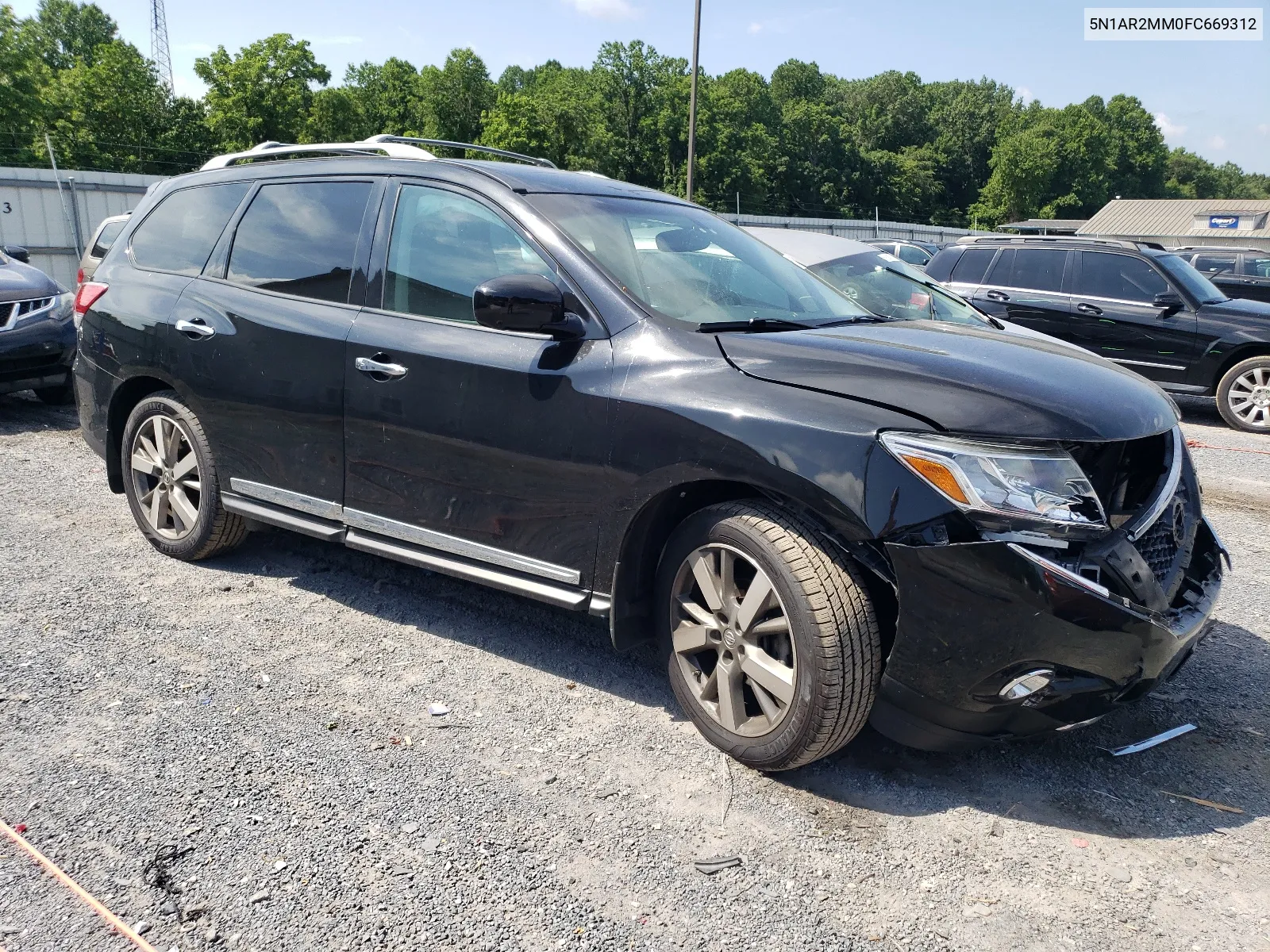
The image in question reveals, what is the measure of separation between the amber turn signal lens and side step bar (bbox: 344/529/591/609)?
3.95 ft

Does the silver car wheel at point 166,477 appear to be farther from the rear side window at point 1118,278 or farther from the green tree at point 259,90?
the green tree at point 259,90

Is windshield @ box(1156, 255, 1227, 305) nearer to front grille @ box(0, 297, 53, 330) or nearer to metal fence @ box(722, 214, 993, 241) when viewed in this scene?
front grille @ box(0, 297, 53, 330)

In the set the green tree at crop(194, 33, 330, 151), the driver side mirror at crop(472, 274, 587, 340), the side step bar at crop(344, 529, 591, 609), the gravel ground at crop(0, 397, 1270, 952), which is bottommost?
the gravel ground at crop(0, 397, 1270, 952)

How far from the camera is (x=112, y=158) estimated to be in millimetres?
37062

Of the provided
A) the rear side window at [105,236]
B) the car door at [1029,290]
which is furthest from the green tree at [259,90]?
the car door at [1029,290]

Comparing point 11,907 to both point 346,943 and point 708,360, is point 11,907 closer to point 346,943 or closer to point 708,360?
point 346,943

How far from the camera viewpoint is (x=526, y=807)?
284 cm

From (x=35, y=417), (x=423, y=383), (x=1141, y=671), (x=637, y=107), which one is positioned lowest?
(x=35, y=417)

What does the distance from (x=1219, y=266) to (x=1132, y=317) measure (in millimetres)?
7427

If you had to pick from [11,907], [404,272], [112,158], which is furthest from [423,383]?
[112,158]

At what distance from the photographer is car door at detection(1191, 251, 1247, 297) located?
14.8m

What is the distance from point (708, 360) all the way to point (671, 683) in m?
1.07

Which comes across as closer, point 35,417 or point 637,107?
point 35,417

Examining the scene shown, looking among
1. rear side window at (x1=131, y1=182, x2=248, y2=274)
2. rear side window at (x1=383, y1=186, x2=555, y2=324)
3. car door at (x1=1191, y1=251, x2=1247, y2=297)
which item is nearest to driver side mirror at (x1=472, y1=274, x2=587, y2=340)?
rear side window at (x1=383, y1=186, x2=555, y2=324)
